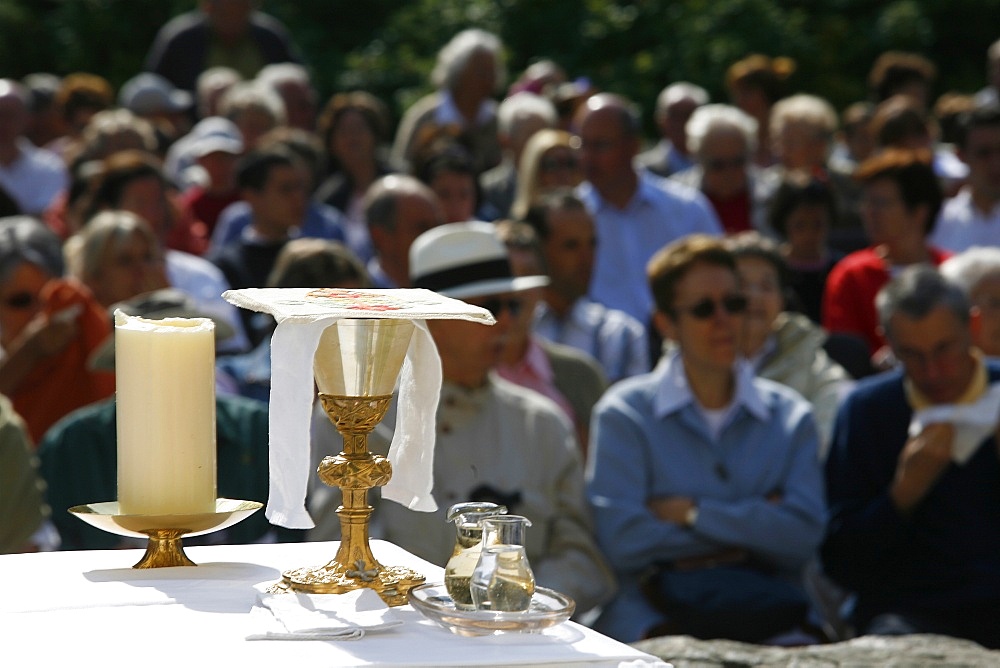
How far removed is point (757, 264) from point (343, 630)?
4243 mm

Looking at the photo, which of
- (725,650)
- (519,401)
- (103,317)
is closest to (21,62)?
(103,317)

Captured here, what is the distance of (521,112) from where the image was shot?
848 centimetres

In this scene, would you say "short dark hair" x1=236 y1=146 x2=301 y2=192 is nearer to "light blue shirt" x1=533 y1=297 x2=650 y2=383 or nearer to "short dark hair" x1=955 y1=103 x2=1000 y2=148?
"light blue shirt" x1=533 y1=297 x2=650 y2=383

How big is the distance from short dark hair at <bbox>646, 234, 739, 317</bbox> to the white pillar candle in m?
2.98

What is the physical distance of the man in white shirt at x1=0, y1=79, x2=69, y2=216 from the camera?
886cm

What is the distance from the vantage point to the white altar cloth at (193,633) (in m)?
1.74

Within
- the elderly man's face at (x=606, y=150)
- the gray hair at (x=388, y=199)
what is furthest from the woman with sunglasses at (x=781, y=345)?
the elderly man's face at (x=606, y=150)

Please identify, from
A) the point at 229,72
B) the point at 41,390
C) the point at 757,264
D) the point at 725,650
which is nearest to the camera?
the point at 725,650

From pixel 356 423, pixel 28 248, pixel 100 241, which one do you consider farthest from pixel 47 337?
pixel 356 423

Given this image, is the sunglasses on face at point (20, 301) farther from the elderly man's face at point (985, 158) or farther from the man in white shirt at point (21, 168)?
the elderly man's face at point (985, 158)

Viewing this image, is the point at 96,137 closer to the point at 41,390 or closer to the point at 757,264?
the point at 41,390

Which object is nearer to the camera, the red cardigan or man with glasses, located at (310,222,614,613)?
man with glasses, located at (310,222,614,613)

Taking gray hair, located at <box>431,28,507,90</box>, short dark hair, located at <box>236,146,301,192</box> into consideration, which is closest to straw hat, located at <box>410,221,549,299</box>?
short dark hair, located at <box>236,146,301,192</box>

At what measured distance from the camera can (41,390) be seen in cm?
522
